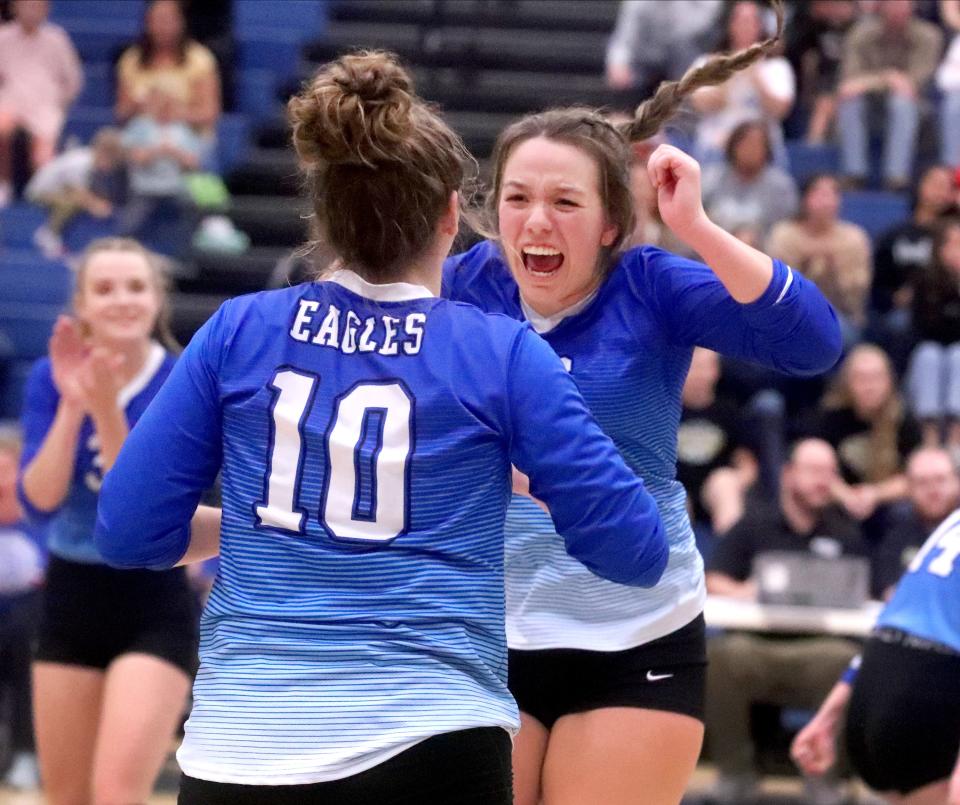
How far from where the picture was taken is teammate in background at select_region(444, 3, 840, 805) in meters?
2.88

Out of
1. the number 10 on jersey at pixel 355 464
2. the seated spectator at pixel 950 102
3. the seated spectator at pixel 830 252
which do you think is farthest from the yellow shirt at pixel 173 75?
the number 10 on jersey at pixel 355 464

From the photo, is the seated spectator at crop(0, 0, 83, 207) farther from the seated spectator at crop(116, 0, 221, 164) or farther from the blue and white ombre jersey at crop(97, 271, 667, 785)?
the blue and white ombre jersey at crop(97, 271, 667, 785)

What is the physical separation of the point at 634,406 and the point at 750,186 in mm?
6116

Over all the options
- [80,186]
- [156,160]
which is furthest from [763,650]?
[80,186]

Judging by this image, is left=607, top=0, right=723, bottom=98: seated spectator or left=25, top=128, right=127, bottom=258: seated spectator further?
left=607, top=0, right=723, bottom=98: seated spectator

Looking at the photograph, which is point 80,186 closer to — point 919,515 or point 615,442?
point 919,515

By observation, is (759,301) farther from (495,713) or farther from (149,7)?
(149,7)

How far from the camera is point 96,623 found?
13.4 ft

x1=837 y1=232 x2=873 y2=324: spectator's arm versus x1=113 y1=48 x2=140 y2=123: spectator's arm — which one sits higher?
x1=113 y1=48 x2=140 y2=123: spectator's arm

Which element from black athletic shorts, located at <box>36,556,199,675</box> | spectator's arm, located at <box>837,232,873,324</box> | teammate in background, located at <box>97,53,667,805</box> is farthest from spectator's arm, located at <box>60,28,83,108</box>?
teammate in background, located at <box>97,53,667,805</box>

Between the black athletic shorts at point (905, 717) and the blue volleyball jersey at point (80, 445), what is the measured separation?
187 centimetres

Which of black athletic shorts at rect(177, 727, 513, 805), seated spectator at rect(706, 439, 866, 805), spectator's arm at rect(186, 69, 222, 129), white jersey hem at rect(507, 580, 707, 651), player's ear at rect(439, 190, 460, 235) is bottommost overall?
seated spectator at rect(706, 439, 866, 805)

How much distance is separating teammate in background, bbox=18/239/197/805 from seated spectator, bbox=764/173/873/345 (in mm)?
4637

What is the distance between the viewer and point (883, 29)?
9461 mm
